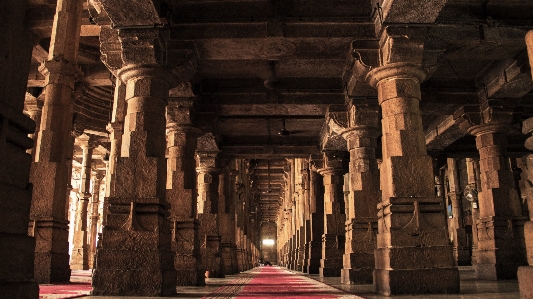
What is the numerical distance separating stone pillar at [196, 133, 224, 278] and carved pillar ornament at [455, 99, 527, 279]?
7.56m

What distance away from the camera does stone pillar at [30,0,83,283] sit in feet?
34.3

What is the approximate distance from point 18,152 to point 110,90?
20.1m

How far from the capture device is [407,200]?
7.16 meters

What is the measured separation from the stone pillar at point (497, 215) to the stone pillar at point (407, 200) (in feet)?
17.0

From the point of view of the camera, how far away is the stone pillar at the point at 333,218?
14.6 metres

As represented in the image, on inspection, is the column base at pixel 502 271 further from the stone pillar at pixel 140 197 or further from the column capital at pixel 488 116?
the stone pillar at pixel 140 197

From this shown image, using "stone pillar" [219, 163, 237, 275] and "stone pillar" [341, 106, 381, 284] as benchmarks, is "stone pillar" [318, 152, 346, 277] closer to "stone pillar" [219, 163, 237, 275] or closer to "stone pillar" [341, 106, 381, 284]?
"stone pillar" [341, 106, 381, 284]

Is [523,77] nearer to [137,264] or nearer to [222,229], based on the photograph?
[137,264]

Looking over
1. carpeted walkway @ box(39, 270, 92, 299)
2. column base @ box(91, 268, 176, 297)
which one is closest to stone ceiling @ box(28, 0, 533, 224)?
column base @ box(91, 268, 176, 297)

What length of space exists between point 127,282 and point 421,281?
4.44 meters

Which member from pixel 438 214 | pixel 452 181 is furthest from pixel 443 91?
pixel 452 181

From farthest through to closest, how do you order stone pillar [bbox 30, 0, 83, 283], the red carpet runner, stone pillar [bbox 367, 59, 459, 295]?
stone pillar [bbox 30, 0, 83, 283]
the red carpet runner
stone pillar [bbox 367, 59, 459, 295]

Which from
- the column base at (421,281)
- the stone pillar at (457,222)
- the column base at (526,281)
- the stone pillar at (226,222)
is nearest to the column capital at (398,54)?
the column base at (421,281)

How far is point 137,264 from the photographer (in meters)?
6.82
